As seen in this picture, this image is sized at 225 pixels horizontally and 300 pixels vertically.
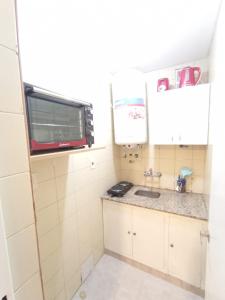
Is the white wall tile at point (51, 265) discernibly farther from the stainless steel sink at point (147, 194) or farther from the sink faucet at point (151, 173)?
the sink faucet at point (151, 173)

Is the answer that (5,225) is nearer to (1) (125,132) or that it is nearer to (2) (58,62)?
(2) (58,62)

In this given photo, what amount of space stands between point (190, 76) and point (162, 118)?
48 centimetres

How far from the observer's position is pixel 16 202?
1.70ft

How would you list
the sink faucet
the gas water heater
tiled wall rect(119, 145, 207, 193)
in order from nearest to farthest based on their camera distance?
the gas water heater < tiled wall rect(119, 145, 207, 193) < the sink faucet

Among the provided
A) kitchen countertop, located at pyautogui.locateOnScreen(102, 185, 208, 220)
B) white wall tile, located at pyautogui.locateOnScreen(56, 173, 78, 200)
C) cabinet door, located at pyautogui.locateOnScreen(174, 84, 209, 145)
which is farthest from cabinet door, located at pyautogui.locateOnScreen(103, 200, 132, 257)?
cabinet door, located at pyautogui.locateOnScreen(174, 84, 209, 145)

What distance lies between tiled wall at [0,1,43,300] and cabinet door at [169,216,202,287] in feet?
4.25

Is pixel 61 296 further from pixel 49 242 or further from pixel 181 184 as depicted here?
pixel 181 184

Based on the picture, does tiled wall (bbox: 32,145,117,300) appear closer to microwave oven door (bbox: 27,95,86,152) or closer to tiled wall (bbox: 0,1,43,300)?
microwave oven door (bbox: 27,95,86,152)

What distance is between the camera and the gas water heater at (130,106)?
169 centimetres

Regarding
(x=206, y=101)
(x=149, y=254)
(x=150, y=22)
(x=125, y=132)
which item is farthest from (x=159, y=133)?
(x=149, y=254)

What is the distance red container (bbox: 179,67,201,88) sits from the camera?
1559mm

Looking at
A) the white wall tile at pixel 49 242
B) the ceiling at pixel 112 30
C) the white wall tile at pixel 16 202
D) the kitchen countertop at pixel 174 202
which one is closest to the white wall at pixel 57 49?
the ceiling at pixel 112 30

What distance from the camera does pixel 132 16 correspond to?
1.08 m

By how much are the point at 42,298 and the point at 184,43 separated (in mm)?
1980
